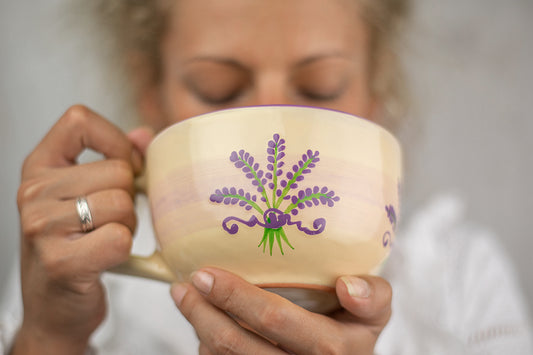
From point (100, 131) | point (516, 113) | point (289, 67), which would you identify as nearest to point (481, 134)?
point (516, 113)

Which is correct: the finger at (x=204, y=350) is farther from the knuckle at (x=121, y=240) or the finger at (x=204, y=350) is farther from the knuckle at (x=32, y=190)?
the knuckle at (x=32, y=190)

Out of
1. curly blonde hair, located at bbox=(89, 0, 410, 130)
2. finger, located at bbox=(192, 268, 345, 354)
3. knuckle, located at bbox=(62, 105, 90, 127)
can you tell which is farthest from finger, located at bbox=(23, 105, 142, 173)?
curly blonde hair, located at bbox=(89, 0, 410, 130)

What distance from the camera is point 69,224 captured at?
0.48 meters

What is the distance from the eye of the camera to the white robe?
35.0 inches

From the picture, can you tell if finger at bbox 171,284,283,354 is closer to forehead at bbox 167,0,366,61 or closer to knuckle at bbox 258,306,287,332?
knuckle at bbox 258,306,287,332

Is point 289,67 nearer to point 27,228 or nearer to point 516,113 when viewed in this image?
point 27,228

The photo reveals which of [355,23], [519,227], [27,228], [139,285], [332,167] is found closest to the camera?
[332,167]

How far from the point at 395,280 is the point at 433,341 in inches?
6.4

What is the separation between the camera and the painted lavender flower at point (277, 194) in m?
0.38

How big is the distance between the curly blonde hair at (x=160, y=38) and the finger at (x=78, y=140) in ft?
1.32

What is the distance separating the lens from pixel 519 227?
1344 millimetres

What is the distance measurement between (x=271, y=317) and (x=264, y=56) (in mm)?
431

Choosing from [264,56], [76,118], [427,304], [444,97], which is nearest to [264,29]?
[264,56]

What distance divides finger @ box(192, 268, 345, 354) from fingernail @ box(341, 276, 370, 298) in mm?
51
